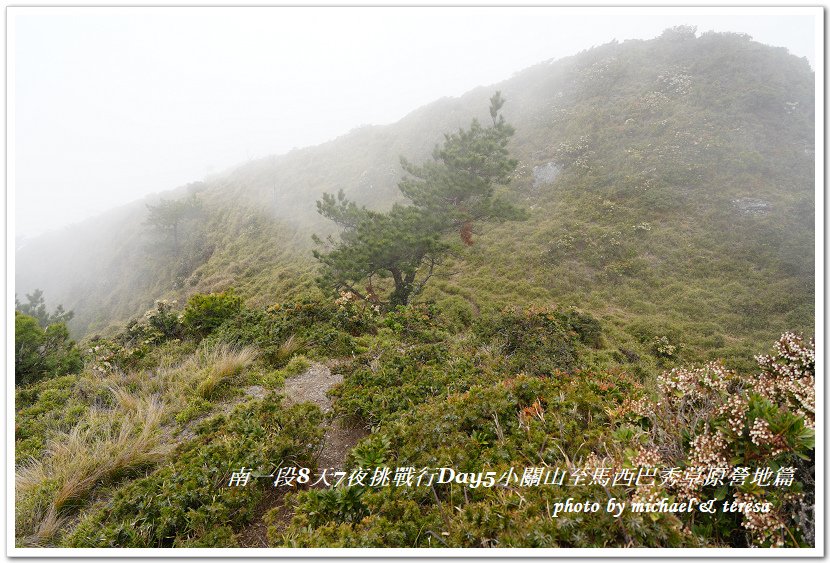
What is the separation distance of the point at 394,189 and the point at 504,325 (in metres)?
21.0

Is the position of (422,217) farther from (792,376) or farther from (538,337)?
(792,376)

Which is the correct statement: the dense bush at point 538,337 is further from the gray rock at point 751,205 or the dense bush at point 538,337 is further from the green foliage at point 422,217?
the gray rock at point 751,205

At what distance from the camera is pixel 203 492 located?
9.80 ft

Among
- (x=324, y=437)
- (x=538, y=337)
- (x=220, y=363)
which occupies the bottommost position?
(x=538, y=337)

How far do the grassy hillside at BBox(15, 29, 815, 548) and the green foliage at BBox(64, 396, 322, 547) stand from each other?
0.02m

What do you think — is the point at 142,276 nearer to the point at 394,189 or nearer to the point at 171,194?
the point at 171,194

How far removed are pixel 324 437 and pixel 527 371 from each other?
10.2 ft

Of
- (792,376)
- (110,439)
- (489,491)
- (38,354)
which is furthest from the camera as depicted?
(38,354)

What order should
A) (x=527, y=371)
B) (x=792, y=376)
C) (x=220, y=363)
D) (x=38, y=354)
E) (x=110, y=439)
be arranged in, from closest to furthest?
(x=792, y=376), (x=110, y=439), (x=527, y=371), (x=220, y=363), (x=38, y=354)

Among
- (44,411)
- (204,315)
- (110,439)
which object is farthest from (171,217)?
(110,439)

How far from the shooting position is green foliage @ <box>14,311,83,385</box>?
6520mm

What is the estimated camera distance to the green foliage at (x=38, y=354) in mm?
6520

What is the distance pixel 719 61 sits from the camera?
24.2 metres

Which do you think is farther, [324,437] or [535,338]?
[535,338]
